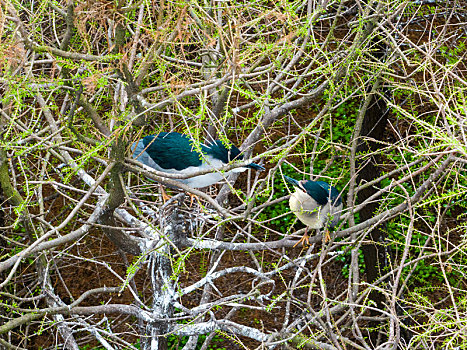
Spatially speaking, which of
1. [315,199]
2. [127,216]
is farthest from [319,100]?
[127,216]

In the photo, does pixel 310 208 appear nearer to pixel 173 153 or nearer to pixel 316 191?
pixel 316 191

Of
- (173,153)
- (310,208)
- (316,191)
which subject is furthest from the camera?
(310,208)

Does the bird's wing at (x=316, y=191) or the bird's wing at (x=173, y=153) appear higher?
the bird's wing at (x=173, y=153)

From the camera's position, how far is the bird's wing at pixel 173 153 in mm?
3842

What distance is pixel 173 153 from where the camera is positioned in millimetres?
3881

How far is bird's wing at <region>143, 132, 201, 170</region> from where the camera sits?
384 cm

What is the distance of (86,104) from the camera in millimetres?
2887

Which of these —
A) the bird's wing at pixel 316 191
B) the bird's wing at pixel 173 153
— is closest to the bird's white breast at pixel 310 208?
the bird's wing at pixel 316 191

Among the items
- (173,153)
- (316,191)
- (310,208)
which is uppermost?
(173,153)

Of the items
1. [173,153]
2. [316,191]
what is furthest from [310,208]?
[173,153]

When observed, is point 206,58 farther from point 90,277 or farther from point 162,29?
point 90,277

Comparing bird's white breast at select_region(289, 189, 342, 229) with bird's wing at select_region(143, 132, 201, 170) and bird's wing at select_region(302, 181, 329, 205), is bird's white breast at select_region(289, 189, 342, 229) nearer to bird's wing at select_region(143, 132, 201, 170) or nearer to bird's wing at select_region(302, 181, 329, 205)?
bird's wing at select_region(302, 181, 329, 205)

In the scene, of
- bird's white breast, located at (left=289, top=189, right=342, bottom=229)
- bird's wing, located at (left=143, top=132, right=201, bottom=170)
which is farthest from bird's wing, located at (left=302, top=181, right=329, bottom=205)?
bird's wing, located at (left=143, top=132, right=201, bottom=170)

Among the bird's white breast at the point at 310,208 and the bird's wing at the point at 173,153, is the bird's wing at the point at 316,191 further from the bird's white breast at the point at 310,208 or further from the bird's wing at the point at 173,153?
the bird's wing at the point at 173,153
